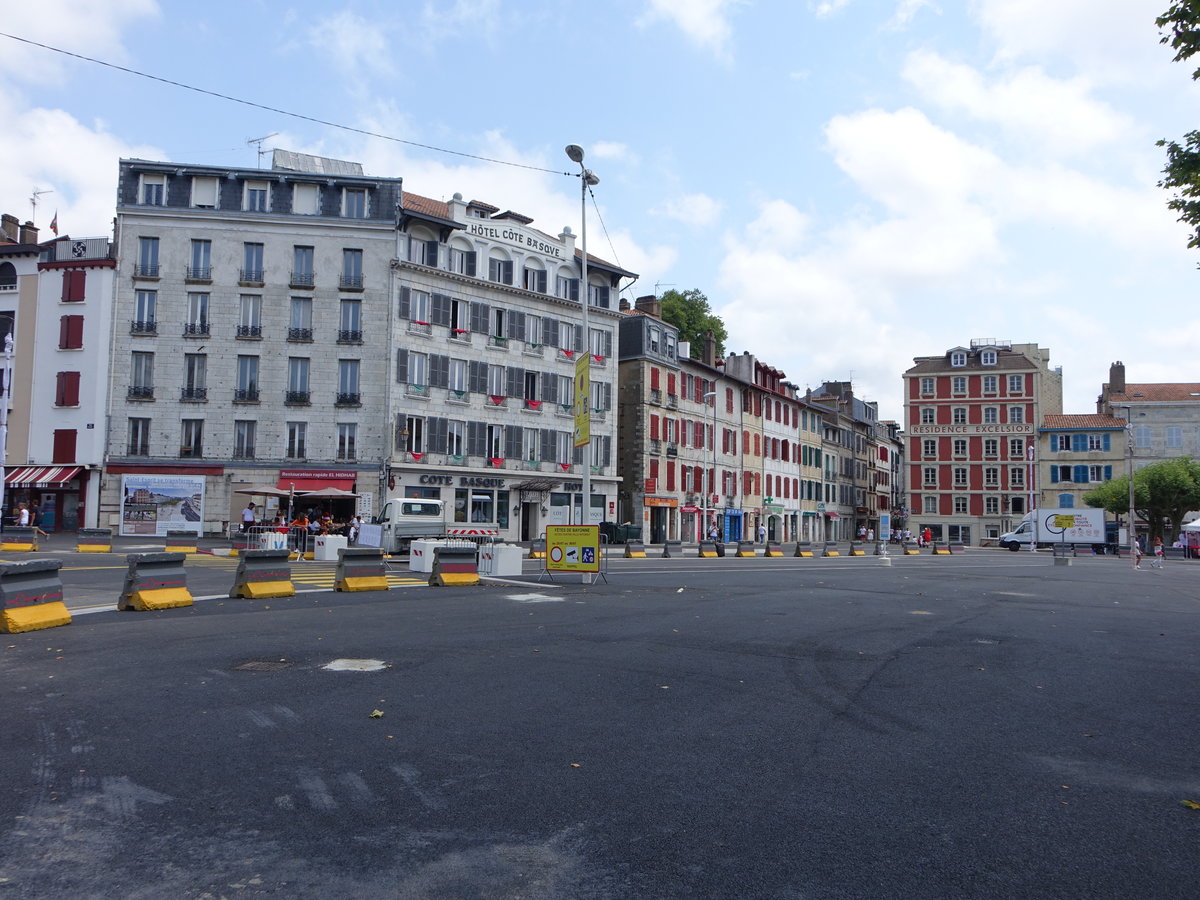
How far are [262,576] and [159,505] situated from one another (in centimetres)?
3143

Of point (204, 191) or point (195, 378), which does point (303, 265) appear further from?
point (195, 378)

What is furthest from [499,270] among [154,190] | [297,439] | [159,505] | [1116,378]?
[1116,378]

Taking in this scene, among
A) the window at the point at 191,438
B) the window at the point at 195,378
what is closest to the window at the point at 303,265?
the window at the point at 195,378

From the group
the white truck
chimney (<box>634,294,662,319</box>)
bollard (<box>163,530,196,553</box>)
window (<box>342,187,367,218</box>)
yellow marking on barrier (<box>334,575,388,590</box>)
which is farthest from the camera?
the white truck

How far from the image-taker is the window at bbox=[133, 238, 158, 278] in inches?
1747

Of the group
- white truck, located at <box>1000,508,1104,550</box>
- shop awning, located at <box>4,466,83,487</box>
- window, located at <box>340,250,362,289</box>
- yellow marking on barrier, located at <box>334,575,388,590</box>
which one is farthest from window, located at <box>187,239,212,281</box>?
white truck, located at <box>1000,508,1104,550</box>

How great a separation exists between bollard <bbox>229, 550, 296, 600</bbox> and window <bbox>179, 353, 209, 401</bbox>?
31.8m

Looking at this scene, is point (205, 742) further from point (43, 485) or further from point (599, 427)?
point (599, 427)

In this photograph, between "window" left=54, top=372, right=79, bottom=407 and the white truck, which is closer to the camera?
"window" left=54, top=372, right=79, bottom=407

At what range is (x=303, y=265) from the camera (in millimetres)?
45812

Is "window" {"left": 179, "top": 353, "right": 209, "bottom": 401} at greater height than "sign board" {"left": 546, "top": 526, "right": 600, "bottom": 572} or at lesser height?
greater

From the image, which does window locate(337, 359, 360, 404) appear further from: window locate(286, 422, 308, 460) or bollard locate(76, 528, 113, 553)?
bollard locate(76, 528, 113, 553)

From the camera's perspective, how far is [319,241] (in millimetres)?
45750

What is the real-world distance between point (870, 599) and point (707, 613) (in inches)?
194
